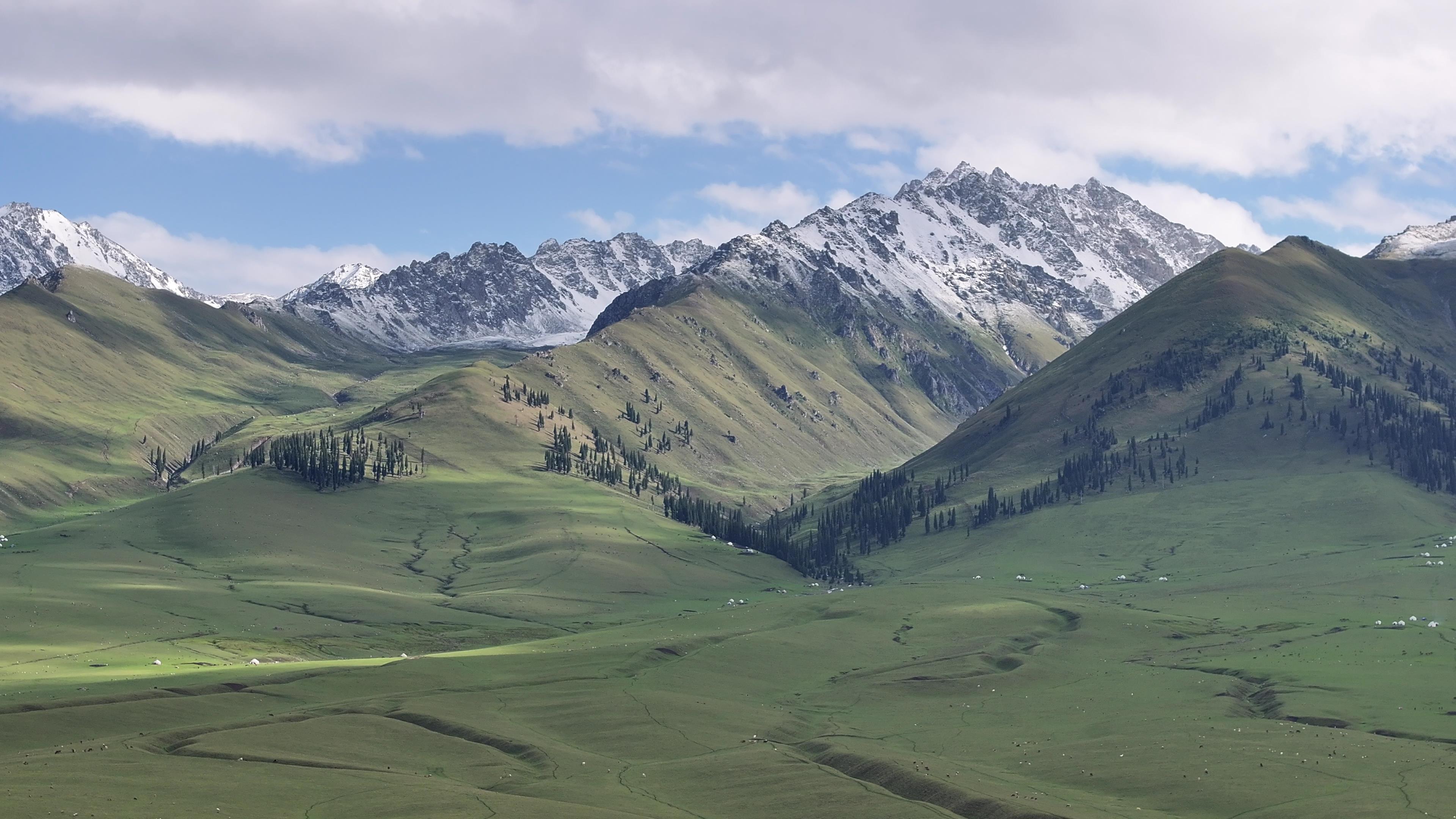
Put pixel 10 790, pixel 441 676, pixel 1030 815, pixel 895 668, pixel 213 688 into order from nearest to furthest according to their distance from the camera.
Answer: pixel 10 790, pixel 1030 815, pixel 213 688, pixel 441 676, pixel 895 668

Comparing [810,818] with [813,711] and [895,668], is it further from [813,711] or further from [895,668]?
[895,668]

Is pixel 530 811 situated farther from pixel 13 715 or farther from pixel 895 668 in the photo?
pixel 895 668

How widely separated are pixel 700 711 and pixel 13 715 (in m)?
70.0

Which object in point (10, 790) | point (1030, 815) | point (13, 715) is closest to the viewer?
point (10, 790)

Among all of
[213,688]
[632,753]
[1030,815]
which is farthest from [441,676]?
[1030,815]

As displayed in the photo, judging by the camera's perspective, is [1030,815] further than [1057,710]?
No

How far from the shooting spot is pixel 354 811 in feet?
354

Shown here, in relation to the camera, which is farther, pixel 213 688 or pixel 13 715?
pixel 213 688

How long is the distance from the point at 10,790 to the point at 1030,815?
75.4m

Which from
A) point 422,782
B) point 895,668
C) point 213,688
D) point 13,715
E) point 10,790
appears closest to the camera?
point 10,790

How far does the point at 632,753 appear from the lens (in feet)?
470

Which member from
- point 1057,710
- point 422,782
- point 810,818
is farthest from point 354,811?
point 1057,710

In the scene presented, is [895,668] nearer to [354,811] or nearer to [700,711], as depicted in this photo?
[700,711]

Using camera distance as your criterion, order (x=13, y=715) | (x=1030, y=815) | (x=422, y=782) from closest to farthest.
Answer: (x=1030, y=815) → (x=422, y=782) → (x=13, y=715)
